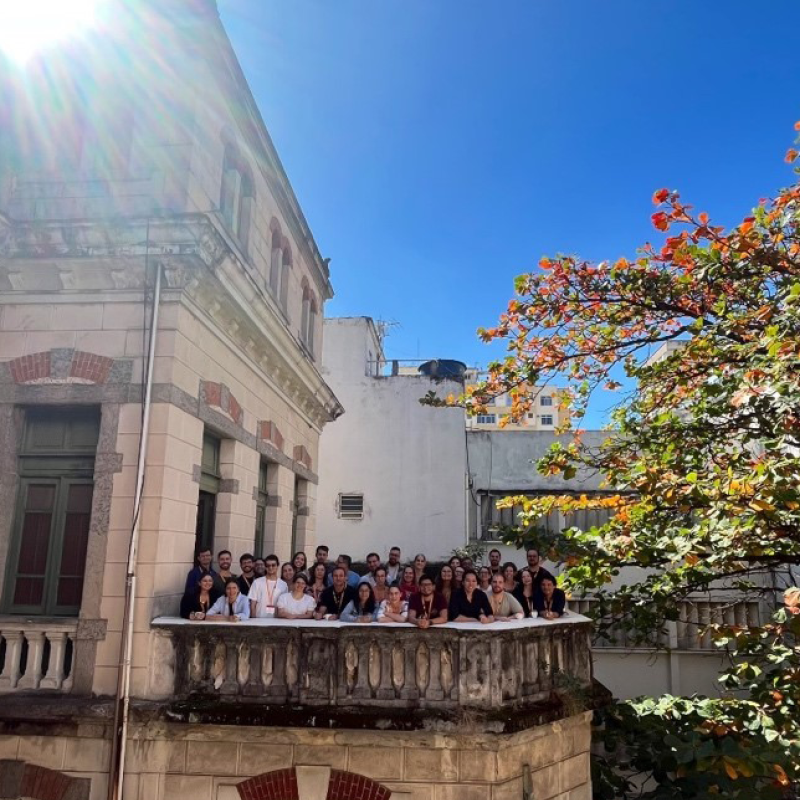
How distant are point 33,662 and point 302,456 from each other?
6841 millimetres

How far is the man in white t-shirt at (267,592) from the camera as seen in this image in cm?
802

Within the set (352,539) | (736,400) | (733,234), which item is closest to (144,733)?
(736,400)

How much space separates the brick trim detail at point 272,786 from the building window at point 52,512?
2.64m

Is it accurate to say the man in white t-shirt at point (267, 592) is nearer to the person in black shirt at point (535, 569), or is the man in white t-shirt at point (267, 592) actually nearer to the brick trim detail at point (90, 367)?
the brick trim detail at point (90, 367)

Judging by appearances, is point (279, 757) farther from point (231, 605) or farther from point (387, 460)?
point (387, 460)

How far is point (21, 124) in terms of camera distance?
841 cm

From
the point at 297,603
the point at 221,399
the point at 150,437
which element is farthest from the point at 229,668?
the point at 221,399

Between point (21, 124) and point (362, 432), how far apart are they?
42.7 ft

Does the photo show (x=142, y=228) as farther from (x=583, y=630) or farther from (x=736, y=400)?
(x=583, y=630)

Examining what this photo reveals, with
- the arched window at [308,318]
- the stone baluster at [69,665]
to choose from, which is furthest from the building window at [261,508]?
the stone baluster at [69,665]

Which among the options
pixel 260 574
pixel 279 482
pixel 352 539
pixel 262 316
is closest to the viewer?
pixel 260 574

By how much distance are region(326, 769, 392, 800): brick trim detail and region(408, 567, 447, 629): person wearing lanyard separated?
1.62m

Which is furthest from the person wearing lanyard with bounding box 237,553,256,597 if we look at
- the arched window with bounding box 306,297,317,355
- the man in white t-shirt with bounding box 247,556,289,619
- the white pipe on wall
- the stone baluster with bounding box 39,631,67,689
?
the arched window with bounding box 306,297,317,355

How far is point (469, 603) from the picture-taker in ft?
24.8
